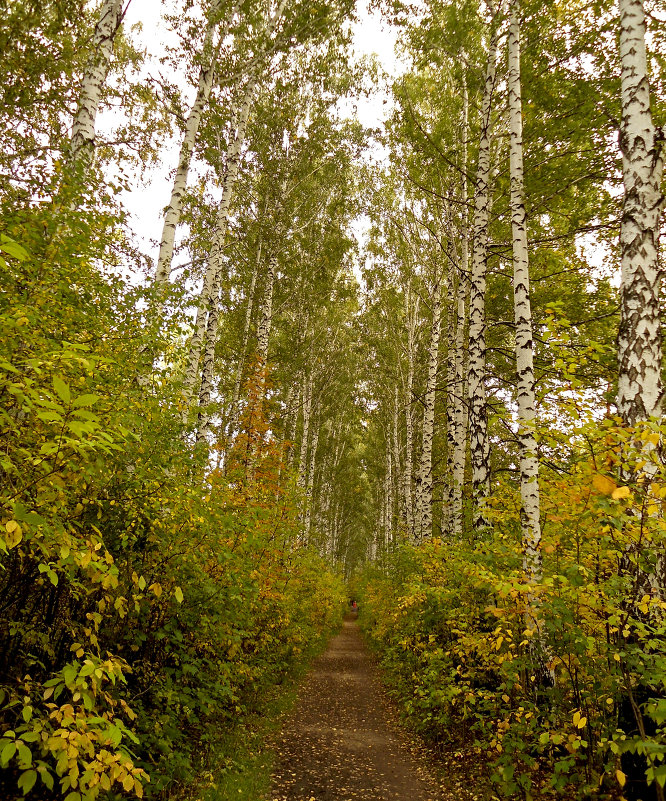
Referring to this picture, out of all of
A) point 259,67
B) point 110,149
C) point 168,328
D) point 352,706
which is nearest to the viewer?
point 168,328

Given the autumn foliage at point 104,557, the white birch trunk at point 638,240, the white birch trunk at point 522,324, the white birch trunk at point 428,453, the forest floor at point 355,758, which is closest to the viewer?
the autumn foliage at point 104,557

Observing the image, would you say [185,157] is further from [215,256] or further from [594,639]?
[594,639]

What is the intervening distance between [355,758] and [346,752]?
27 cm

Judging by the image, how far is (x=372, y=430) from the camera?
31750 mm

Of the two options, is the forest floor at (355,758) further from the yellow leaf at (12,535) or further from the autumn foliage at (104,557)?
the yellow leaf at (12,535)

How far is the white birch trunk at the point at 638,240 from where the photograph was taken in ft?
12.2

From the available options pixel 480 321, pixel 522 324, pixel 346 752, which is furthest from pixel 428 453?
pixel 346 752

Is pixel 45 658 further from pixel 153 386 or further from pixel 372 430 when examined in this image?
pixel 372 430

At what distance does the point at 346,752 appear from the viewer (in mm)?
6500

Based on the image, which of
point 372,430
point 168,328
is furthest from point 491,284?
point 372,430

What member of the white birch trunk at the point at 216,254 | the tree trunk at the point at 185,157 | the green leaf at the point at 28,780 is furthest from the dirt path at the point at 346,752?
the tree trunk at the point at 185,157

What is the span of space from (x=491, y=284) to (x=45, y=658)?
14354 millimetres

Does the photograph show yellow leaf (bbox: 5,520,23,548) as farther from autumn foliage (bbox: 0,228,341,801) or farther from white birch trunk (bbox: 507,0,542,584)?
white birch trunk (bbox: 507,0,542,584)

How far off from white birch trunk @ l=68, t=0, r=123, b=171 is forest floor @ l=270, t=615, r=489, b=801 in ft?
29.4
